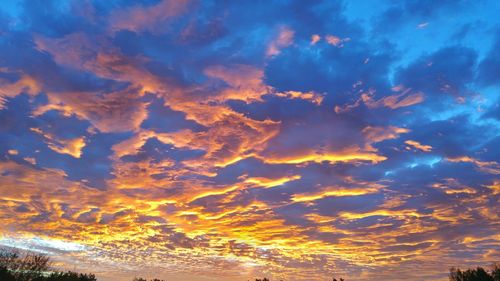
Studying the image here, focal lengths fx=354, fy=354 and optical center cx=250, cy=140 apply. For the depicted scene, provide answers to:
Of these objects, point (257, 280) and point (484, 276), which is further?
point (257, 280)

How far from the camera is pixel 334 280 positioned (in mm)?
95812

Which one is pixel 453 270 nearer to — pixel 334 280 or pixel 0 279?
pixel 334 280

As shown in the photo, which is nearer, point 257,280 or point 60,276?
point 60,276

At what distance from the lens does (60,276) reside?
282 ft

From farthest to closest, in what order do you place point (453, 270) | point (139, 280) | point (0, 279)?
point (139, 280)
point (453, 270)
point (0, 279)

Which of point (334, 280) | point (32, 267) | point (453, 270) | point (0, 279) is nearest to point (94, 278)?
point (32, 267)

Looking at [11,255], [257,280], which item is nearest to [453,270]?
[257,280]

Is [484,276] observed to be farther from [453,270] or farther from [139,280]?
[139,280]

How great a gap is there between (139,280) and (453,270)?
101 meters

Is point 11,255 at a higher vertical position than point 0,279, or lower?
higher

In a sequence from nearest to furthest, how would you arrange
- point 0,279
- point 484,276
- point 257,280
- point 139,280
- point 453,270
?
1. point 0,279
2. point 484,276
3. point 453,270
4. point 257,280
5. point 139,280

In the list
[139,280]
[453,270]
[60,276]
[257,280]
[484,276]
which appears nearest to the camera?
[484,276]

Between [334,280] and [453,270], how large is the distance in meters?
30.5

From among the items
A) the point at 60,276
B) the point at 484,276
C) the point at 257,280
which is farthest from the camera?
the point at 257,280
